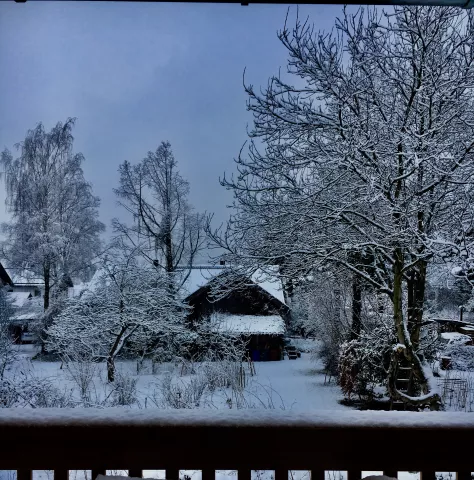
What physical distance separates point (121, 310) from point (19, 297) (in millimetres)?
1394

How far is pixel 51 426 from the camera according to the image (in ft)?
2.02

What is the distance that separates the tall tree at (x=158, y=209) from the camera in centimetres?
588

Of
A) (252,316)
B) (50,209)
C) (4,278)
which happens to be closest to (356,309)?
(252,316)

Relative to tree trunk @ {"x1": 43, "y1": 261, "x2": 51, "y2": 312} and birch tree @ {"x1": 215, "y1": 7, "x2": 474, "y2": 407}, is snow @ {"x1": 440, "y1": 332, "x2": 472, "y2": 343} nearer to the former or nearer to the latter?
birch tree @ {"x1": 215, "y1": 7, "x2": 474, "y2": 407}

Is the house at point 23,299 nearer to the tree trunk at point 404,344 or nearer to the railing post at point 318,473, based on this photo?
the tree trunk at point 404,344

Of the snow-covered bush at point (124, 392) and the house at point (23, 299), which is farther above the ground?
the house at point (23, 299)

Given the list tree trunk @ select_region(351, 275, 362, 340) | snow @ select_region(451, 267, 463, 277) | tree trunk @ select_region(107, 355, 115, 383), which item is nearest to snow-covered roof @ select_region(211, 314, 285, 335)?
tree trunk @ select_region(351, 275, 362, 340)

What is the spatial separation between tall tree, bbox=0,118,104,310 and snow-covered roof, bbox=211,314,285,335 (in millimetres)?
2064

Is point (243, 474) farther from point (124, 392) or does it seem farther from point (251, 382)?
point (251, 382)

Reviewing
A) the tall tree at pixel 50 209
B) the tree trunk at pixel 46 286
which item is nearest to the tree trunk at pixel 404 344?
the tall tree at pixel 50 209

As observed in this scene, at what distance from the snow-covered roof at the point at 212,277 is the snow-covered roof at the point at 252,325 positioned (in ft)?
1.17

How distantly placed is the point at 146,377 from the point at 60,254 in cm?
203

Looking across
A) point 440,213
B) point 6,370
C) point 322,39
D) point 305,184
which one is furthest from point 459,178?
point 6,370

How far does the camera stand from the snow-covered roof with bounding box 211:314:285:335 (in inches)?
237
